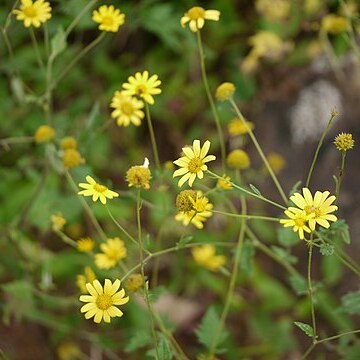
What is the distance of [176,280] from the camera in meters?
2.62

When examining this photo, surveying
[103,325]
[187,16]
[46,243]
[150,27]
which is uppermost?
[150,27]

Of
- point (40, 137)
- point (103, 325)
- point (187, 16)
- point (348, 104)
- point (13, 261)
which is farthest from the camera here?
point (348, 104)

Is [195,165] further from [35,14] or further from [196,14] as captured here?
[35,14]

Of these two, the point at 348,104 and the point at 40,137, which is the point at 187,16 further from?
the point at 348,104

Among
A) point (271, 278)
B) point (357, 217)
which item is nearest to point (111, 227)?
point (271, 278)

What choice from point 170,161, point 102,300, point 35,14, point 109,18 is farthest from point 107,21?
point 102,300

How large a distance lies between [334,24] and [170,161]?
2.80ft

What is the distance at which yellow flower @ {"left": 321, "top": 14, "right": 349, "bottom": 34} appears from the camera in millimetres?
2516

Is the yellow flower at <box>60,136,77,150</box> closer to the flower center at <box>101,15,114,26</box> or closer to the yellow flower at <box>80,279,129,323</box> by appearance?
the flower center at <box>101,15,114,26</box>

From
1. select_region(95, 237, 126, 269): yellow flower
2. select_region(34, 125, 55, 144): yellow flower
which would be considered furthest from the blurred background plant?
select_region(95, 237, 126, 269): yellow flower

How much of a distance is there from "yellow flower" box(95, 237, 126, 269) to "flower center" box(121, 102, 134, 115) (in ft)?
1.24

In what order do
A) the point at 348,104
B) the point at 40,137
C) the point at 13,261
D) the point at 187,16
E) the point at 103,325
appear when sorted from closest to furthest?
the point at 187,16 → the point at 40,137 → the point at 13,261 → the point at 103,325 → the point at 348,104

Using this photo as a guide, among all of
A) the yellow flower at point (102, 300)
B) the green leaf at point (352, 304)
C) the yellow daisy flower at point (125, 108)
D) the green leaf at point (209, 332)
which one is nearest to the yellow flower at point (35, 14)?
the yellow daisy flower at point (125, 108)

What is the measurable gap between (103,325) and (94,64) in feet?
3.76
